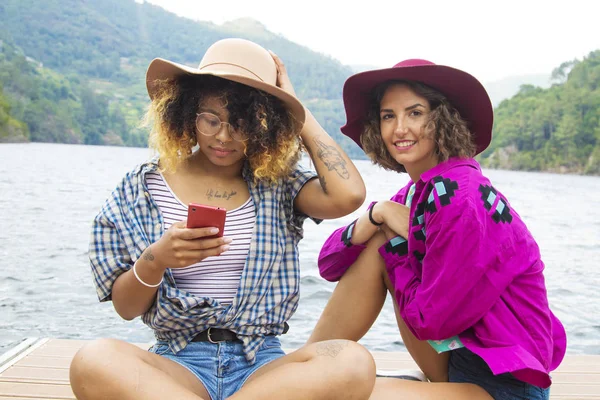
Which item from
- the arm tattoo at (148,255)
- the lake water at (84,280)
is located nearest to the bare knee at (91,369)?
the arm tattoo at (148,255)

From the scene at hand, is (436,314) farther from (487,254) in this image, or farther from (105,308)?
(105,308)

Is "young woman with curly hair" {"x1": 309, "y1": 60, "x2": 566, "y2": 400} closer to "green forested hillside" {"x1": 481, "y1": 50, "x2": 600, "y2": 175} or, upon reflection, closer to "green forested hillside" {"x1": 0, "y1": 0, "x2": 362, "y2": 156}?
"green forested hillside" {"x1": 0, "y1": 0, "x2": 362, "y2": 156}

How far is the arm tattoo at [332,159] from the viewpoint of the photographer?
9.99 ft

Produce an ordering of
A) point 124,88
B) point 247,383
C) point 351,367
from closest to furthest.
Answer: point 351,367 → point 247,383 → point 124,88

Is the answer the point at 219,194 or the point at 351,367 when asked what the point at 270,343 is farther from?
the point at 219,194

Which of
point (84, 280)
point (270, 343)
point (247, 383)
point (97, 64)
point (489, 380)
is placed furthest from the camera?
point (97, 64)

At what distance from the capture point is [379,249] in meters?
3.08

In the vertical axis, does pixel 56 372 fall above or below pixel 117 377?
below

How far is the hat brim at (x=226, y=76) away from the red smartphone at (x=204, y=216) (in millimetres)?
673

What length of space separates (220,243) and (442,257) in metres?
0.86

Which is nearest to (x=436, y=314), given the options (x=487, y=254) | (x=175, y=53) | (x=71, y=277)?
(x=487, y=254)

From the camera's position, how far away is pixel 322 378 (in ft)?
7.91

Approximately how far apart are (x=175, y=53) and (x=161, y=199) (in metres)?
159

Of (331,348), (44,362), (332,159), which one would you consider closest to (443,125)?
(332,159)
